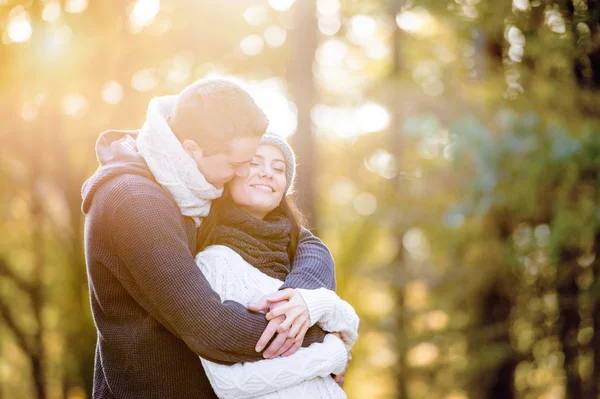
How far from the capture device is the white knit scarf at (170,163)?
212 cm

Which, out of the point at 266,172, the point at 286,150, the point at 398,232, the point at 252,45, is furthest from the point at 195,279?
the point at 398,232

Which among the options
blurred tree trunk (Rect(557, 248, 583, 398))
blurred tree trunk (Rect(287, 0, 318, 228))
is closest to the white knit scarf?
blurred tree trunk (Rect(287, 0, 318, 228))

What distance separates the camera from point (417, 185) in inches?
388

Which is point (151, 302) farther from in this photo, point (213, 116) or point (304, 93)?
point (304, 93)

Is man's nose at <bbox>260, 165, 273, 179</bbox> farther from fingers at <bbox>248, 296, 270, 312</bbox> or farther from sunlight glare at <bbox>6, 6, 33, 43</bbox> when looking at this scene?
sunlight glare at <bbox>6, 6, 33, 43</bbox>

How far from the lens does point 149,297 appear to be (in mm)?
1986

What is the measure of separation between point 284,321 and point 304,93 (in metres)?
5.83

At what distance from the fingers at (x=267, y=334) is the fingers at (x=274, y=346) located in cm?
3

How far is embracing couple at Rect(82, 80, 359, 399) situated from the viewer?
1979 mm

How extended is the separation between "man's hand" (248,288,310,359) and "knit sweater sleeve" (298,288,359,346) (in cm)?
4

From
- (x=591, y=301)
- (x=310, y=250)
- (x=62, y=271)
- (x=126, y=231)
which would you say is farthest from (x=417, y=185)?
(x=126, y=231)

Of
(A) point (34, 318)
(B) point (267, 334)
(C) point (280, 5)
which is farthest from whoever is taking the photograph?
(A) point (34, 318)

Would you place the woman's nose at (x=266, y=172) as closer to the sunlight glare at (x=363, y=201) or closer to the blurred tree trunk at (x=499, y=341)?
the blurred tree trunk at (x=499, y=341)

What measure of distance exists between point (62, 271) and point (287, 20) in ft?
16.7
